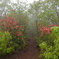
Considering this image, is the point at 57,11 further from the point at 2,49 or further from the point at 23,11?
the point at 2,49

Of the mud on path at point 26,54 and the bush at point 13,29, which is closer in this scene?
the bush at point 13,29

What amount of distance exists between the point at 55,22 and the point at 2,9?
8350 millimetres

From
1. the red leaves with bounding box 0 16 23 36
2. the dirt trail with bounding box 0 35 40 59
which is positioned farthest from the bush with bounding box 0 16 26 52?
the dirt trail with bounding box 0 35 40 59

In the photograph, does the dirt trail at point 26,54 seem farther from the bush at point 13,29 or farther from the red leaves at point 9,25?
the red leaves at point 9,25

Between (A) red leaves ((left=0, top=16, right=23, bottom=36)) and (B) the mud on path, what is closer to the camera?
(A) red leaves ((left=0, top=16, right=23, bottom=36))

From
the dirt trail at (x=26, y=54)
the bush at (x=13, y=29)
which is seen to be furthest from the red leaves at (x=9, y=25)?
the dirt trail at (x=26, y=54)

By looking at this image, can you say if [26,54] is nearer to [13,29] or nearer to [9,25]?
[13,29]

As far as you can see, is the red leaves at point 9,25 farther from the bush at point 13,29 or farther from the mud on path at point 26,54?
the mud on path at point 26,54

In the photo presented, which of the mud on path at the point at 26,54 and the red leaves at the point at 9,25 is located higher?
the red leaves at the point at 9,25

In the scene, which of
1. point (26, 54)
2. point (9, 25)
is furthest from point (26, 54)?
point (9, 25)

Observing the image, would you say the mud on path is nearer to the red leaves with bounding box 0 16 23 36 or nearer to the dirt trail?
the dirt trail

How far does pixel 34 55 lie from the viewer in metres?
10.3

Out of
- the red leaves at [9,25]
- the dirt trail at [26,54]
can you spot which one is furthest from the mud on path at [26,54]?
the red leaves at [9,25]

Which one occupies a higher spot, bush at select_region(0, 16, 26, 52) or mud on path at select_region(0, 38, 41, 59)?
bush at select_region(0, 16, 26, 52)
